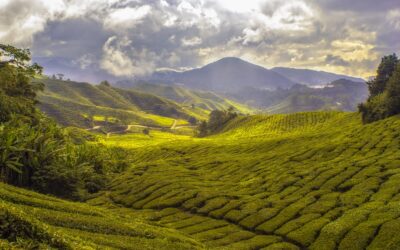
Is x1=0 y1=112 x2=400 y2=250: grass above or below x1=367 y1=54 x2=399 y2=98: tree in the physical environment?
below

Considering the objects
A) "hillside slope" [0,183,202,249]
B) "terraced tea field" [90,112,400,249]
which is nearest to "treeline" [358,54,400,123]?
"terraced tea field" [90,112,400,249]

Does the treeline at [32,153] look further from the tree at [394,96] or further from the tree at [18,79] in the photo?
the tree at [394,96]

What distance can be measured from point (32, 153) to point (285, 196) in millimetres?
40766

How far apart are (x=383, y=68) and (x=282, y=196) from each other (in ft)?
420

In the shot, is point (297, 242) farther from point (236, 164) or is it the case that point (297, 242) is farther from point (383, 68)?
point (383, 68)

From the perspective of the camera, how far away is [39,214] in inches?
1439

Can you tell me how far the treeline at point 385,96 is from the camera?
402 ft

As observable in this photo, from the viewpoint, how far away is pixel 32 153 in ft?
217

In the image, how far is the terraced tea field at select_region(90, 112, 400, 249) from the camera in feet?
145

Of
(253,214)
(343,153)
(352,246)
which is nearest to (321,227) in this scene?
(352,246)

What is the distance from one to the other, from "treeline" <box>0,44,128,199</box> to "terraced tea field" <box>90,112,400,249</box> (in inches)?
272

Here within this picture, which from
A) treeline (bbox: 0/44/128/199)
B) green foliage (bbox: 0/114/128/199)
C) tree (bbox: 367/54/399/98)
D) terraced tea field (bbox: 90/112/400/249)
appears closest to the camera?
terraced tea field (bbox: 90/112/400/249)

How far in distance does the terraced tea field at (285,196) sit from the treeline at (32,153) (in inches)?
272

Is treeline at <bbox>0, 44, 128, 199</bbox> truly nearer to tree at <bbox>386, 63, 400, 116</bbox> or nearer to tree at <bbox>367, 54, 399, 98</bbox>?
tree at <bbox>386, 63, 400, 116</bbox>
